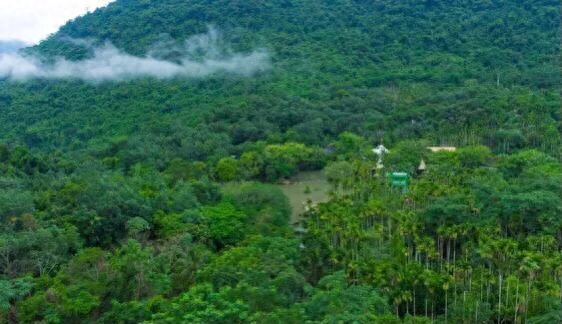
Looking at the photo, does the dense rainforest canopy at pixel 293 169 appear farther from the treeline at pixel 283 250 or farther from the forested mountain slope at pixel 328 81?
the forested mountain slope at pixel 328 81

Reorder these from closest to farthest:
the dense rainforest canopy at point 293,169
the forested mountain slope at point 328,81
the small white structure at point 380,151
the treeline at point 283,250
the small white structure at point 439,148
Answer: the treeline at point 283,250, the dense rainforest canopy at point 293,169, the small white structure at point 380,151, the small white structure at point 439,148, the forested mountain slope at point 328,81

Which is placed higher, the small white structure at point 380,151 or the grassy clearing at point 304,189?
the small white structure at point 380,151

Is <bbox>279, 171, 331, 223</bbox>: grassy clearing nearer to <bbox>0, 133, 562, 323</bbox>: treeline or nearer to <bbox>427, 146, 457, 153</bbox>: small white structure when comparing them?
<bbox>0, 133, 562, 323</bbox>: treeline

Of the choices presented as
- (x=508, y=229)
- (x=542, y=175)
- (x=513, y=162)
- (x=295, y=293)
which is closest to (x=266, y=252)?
(x=295, y=293)

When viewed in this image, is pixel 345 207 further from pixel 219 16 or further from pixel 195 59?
pixel 219 16

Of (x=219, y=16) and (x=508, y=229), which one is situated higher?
(x=219, y=16)

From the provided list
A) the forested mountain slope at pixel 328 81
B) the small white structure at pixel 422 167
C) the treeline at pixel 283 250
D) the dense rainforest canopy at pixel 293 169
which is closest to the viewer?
the treeline at pixel 283 250

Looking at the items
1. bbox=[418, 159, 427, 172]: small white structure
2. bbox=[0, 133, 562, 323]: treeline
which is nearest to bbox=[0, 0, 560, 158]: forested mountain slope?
bbox=[418, 159, 427, 172]: small white structure

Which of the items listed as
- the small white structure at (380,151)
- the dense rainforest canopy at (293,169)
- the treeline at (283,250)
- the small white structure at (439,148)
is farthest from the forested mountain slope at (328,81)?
the treeline at (283,250)
